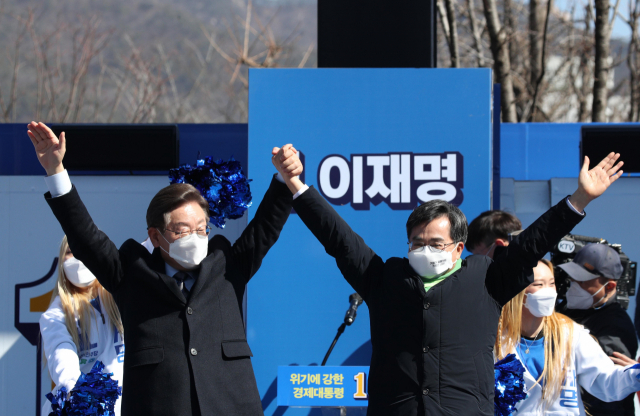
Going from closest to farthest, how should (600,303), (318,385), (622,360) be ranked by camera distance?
(622,360), (600,303), (318,385)

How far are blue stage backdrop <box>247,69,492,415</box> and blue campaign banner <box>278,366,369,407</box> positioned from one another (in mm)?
256

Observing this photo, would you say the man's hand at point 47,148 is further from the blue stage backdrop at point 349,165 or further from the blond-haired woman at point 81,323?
the blue stage backdrop at point 349,165

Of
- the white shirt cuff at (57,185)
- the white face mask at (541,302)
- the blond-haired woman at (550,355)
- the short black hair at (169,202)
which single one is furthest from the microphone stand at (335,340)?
the white shirt cuff at (57,185)

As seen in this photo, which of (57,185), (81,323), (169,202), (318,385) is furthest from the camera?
(318,385)

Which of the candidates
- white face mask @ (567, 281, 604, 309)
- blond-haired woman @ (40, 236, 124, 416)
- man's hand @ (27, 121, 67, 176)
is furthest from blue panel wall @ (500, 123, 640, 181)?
man's hand @ (27, 121, 67, 176)

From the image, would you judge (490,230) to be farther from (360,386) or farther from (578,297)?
(360,386)

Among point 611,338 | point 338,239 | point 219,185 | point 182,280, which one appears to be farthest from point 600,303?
point 182,280

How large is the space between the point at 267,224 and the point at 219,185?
1.11 ft

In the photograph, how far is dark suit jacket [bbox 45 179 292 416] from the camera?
240 cm

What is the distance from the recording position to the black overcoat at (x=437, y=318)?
95.2 inches

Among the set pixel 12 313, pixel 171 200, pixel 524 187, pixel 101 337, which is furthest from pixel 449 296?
pixel 12 313

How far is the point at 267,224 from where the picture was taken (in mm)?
2646

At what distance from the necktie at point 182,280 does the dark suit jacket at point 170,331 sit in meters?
0.04

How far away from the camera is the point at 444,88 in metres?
3.87
